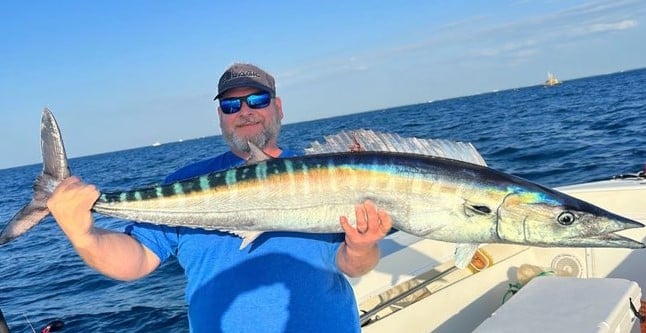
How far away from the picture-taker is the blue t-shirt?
2.98m

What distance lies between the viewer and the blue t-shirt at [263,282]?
2.98m

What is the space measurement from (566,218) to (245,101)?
2.05 meters

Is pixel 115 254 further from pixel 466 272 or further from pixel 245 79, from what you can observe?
pixel 466 272

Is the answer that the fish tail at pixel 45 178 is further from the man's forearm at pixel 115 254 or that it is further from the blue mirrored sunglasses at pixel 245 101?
the blue mirrored sunglasses at pixel 245 101

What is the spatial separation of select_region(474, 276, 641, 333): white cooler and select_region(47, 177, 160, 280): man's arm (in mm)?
2306

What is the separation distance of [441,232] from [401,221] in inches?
8.6

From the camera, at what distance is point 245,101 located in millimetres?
3568

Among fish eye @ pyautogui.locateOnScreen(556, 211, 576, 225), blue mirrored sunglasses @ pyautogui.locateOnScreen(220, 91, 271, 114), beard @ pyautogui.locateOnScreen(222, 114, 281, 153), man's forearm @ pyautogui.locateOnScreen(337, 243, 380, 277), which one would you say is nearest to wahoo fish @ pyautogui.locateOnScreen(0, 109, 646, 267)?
fish eye @ pyautogui.locateOnScreen(556, 211, 576, 225)

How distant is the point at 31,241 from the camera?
1791 cm

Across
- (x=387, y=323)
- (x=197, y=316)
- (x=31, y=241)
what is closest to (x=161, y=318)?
(x=387, y=323)

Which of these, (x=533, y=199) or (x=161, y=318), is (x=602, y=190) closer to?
(x=533, y=199)

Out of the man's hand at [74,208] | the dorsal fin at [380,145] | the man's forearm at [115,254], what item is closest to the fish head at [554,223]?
the dorsal fin at [380,145]

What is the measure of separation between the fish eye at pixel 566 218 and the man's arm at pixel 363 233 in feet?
2.87

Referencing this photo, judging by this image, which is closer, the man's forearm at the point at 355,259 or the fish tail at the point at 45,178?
the fish tail at the point at 45,178
